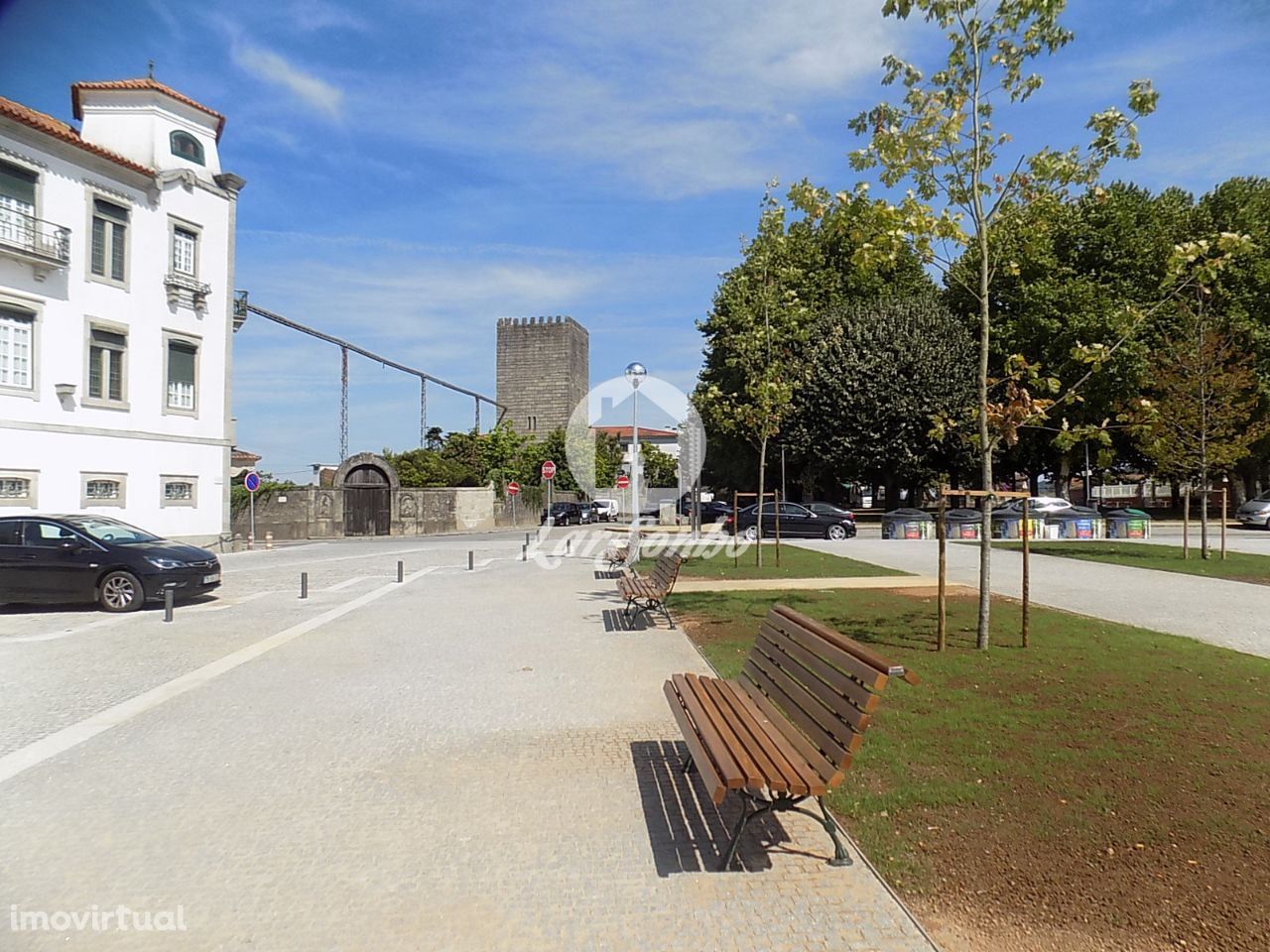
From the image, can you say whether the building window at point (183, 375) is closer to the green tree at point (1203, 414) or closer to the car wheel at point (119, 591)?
the car wheel at point (119, 591)

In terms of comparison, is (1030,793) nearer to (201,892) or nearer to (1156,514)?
(201,892)

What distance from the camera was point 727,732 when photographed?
14.5 ft

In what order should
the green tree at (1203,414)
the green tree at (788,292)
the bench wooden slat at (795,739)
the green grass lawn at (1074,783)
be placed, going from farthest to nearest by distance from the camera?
the green tree at (1203,414) → the green tree at (788,292) → the bench wooden slat at (795,739) → the green grass lawn at (1074,783)

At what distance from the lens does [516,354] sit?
323 feet

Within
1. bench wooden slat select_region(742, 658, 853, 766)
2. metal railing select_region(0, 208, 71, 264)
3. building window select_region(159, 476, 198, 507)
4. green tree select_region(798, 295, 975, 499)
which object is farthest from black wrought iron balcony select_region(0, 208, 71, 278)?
green tree select_region(798, 295, 975, 499)

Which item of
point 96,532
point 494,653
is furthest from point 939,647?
point 96,532

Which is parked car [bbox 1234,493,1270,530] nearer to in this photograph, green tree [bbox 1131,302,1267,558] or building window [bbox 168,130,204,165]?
green tree [bbox 1131,302,1267,558]

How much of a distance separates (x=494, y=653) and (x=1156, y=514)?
165ft

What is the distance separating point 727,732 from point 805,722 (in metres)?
0.45

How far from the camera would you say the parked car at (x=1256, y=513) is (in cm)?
3838

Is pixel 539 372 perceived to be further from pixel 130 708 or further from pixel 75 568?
pixel 130 708

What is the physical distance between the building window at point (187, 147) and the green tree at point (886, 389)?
24.3m

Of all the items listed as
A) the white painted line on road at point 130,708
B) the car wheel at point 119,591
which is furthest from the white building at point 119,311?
the white painted line on road at point 130,708

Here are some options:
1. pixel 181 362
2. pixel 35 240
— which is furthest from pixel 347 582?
pixel 181 362
